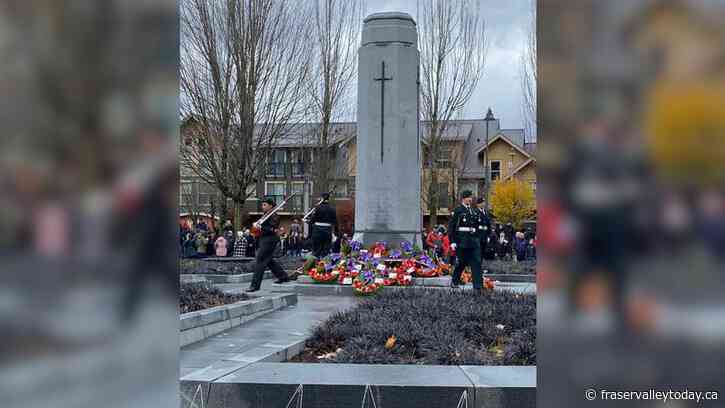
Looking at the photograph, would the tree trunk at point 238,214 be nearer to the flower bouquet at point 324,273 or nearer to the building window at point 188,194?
the flower bouquet at point 324,273

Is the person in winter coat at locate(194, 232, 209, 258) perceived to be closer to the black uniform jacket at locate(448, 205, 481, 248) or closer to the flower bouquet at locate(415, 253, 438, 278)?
the flower bouquet at locate(415, 253, 438, 278)

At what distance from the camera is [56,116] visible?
1.21 metres

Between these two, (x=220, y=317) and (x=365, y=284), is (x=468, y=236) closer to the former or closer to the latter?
(x=365, y=284)

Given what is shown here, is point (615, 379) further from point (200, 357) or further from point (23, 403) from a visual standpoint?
point (200, 357)

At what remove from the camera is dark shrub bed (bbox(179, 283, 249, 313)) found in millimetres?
9281

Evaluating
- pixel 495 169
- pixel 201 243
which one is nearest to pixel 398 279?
pixel 201 243

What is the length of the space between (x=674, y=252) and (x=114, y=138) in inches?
43.2

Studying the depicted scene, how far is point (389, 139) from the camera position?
1511cm

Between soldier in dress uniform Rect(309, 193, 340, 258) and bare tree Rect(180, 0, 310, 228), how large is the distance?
35.7 feet

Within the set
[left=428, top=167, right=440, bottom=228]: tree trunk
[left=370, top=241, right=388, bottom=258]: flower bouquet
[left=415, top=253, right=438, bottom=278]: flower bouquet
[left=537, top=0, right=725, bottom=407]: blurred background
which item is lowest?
[left=415, top=253, right=438, bottom=278]: flower bouquet

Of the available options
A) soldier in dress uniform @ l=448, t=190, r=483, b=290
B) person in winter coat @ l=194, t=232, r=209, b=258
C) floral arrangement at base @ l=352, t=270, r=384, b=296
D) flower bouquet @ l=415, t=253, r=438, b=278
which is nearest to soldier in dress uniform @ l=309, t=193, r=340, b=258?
flower bouquet @ l=415, t=253, r=438, b=278

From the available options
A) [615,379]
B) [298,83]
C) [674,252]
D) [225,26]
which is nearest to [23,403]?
[615,379]

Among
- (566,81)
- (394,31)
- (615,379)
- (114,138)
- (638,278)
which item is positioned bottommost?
(615,379)

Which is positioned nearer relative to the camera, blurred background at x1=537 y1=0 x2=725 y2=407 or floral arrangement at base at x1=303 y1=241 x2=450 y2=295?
blurred background at x1=537 y1=0 x2=725 y2=407
